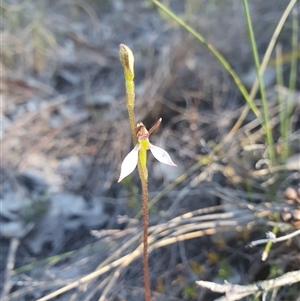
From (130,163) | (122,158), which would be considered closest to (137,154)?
(130,163)

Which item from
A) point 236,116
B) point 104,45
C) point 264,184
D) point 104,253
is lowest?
point 104,253

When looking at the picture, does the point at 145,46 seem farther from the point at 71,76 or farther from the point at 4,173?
the point at 4,173

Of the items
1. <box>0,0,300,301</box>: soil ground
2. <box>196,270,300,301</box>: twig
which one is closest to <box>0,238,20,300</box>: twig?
<box>0,0,300,301</box>: soil ground

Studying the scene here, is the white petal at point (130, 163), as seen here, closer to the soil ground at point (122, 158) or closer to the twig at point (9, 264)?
the soil ground at point (122, 158)

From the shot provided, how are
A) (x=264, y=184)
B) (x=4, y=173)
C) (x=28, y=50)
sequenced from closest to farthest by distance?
(x=264, y=184) → (x=4, y=173) → (x=28, y=50)

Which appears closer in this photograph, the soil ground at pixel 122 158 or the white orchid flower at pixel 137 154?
the white orchid flower at pixel 137 154

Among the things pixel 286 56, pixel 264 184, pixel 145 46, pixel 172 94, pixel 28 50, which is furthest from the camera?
pixel 145 46

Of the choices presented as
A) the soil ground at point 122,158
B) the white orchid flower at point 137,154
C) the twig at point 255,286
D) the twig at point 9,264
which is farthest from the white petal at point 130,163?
the twig at point 9,264

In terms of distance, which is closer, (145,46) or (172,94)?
(172,94)

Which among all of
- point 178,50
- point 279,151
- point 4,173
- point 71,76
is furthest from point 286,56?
point 4,173
